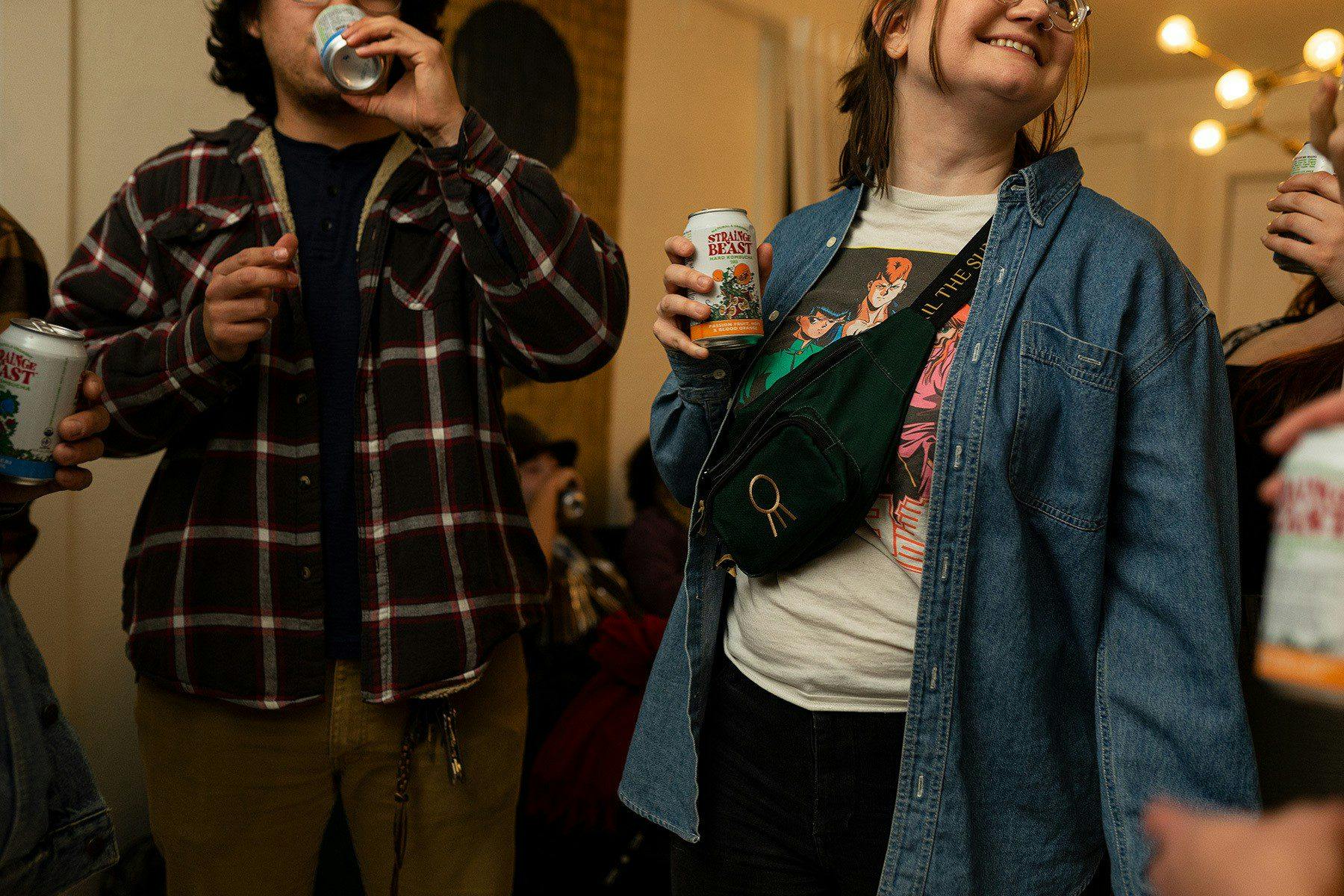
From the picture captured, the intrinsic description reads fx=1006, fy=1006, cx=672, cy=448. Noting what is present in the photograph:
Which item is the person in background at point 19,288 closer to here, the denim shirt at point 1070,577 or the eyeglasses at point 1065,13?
the denim shirt at point 1070,577

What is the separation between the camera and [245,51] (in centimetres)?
142

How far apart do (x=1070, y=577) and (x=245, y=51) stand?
128 cm

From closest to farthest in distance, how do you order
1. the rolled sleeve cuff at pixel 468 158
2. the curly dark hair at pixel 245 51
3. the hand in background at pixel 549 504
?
the rolled sleeve cuff at pixel 468 158 < the curly dark hair at pixel 245 51 < the hand in background at pixel 549 504

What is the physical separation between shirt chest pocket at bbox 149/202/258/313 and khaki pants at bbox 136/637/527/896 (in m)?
0.51

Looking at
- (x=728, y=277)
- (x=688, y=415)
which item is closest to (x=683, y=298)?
(x=728, y=277)

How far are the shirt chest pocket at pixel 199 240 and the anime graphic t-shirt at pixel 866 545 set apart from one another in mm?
668

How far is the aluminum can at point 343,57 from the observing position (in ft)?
3.70

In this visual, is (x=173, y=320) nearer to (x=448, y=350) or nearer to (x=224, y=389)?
(x=224, y=389)

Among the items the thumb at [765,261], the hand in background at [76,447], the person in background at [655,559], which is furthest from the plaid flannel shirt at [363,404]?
the person in background at [655,559]

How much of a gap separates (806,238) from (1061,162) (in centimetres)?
27

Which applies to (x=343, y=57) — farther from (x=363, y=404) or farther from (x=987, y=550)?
(x=987, y=550)

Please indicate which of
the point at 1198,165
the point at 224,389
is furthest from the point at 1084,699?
the point at 1198,165

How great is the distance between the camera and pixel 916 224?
105 cm

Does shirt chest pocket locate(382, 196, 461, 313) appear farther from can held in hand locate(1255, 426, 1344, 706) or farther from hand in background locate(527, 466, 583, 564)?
hand in background locate(527, 466, 583, 564)
